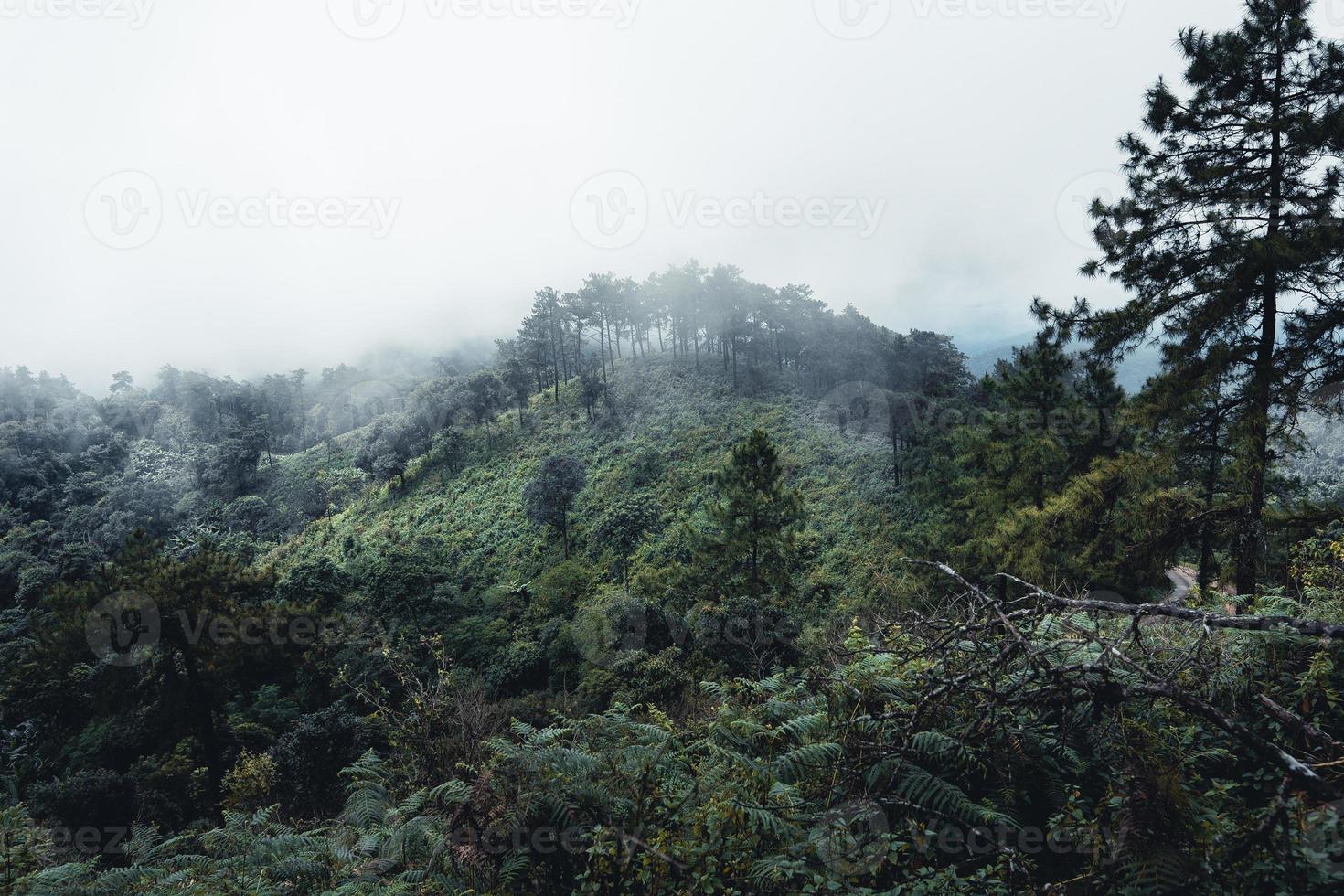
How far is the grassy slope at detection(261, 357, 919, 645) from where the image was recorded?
26219 mm

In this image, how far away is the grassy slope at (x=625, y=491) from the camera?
26219 mm

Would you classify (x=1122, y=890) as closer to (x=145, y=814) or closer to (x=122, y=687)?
(x=145, y=814)

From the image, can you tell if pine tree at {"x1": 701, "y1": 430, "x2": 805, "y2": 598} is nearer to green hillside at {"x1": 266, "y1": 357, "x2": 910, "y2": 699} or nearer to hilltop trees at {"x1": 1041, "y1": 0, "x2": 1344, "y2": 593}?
green hillside at {"x1": 266, "y1": 357, "x2": 910, "y2": 699}

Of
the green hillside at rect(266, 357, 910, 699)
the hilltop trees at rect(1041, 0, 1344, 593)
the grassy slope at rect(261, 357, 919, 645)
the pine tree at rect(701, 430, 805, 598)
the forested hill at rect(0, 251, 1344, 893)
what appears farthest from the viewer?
the grassy slope at rect(261, 357, 919, 645)

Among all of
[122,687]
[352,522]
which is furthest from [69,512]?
[122,687]

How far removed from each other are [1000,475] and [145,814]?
24882 mm

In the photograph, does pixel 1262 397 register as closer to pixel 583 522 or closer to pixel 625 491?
pixel 583 522

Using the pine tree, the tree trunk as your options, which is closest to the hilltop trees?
the tree trunk

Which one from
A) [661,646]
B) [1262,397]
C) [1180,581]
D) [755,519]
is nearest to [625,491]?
[755,519]

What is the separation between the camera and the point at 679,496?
35.1 meters

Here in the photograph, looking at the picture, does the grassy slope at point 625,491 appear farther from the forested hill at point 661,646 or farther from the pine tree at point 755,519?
the pine tree at point 755,519

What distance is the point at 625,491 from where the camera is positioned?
37250 millimetres

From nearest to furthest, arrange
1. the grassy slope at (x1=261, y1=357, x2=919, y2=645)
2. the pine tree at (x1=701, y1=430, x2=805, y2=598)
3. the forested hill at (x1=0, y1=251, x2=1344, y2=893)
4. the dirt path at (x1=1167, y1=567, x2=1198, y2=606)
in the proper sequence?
the forested hill at (x1=0, y1=251, x2=1344, y2=893) < the dirt path at (x1=1167, y1=567, x2=1198, y2=606) < the pine tree at (x1=701, y1=430, x2=805, y2=598) < the grassy slope at (x1=261, y1=357, x2=919, y2=645)

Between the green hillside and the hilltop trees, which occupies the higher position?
the hilltop trees
